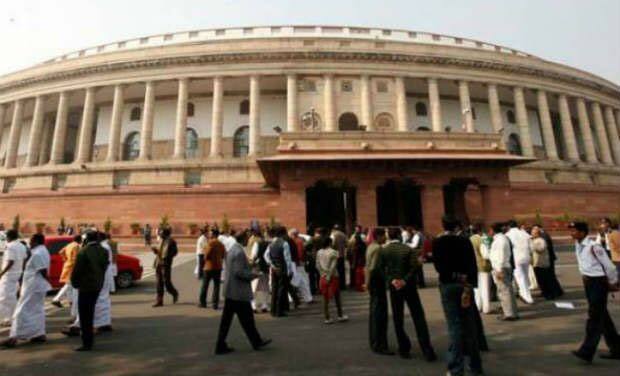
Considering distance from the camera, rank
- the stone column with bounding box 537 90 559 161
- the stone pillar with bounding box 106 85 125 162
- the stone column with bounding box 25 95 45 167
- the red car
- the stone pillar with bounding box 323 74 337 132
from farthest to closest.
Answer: the stone column with bounding box 25 95 45 167 < the stone column with bounding box 537 90 559 161 < the stone pillar with bounding box 106 85 125 162 < the stone pillar with bounding box 323 74 337 132 < the red car

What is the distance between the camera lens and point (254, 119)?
36.5 meters

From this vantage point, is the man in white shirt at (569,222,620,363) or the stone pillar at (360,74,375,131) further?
the stone pillar at (360,74,375,131)

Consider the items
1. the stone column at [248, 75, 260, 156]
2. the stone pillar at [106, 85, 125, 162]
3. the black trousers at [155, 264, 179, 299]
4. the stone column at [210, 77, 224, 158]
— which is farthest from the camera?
the stone pillar at [106, 85, 125, 162]

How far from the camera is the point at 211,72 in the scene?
37.9 metres

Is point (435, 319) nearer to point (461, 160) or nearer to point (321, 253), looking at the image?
point (321, 253)

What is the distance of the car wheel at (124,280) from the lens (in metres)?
12.1

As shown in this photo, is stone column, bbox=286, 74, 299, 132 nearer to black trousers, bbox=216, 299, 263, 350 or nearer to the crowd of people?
the crowd of people

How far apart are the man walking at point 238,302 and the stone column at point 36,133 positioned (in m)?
45.2

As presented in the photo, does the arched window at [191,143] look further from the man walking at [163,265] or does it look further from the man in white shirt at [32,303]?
the man in white shirt at [32,303]

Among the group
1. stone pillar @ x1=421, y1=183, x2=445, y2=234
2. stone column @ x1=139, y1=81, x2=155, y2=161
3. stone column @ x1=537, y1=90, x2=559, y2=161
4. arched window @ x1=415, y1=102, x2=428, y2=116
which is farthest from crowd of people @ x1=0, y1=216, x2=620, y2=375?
stone column @ x1=537, y1=90, x2=559, y2=161

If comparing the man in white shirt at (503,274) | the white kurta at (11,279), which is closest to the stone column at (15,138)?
the white kurta at (11,279)

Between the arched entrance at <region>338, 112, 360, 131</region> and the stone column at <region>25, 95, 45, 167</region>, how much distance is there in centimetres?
3373

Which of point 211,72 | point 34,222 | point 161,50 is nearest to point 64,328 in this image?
point 34,222

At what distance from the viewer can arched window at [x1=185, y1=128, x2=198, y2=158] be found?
40.9 meters
